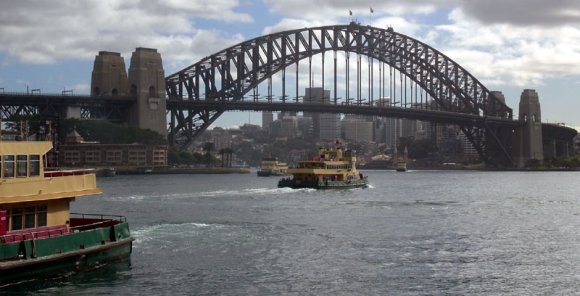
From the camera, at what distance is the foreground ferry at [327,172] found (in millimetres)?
68625

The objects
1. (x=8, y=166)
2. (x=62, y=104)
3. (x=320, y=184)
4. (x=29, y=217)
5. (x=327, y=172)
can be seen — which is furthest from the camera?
(x=62, y=104)

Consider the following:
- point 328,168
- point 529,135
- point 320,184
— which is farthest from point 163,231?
point 529,135

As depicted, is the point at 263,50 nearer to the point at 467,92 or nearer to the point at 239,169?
the point at 239,169

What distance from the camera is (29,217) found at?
904 inches

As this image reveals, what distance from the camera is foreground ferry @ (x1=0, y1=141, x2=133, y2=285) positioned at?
21.6 m

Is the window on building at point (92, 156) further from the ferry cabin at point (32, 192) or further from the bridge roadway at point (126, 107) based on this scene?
the ferry cabin at point (32, 192)

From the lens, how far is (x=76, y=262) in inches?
926

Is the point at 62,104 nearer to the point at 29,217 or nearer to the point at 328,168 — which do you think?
the point at 328,168

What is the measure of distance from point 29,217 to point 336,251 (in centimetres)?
1152

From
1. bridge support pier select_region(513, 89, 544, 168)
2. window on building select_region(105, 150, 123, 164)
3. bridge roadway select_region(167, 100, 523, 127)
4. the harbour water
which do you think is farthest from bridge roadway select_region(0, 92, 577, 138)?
the harbour water

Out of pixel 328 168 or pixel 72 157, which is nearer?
pixel 328 168

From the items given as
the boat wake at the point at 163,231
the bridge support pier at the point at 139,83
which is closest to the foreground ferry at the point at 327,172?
the boat wake at the point at 163,231

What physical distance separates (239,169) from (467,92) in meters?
47.7

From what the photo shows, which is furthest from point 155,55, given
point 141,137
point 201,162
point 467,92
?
point 467,92
